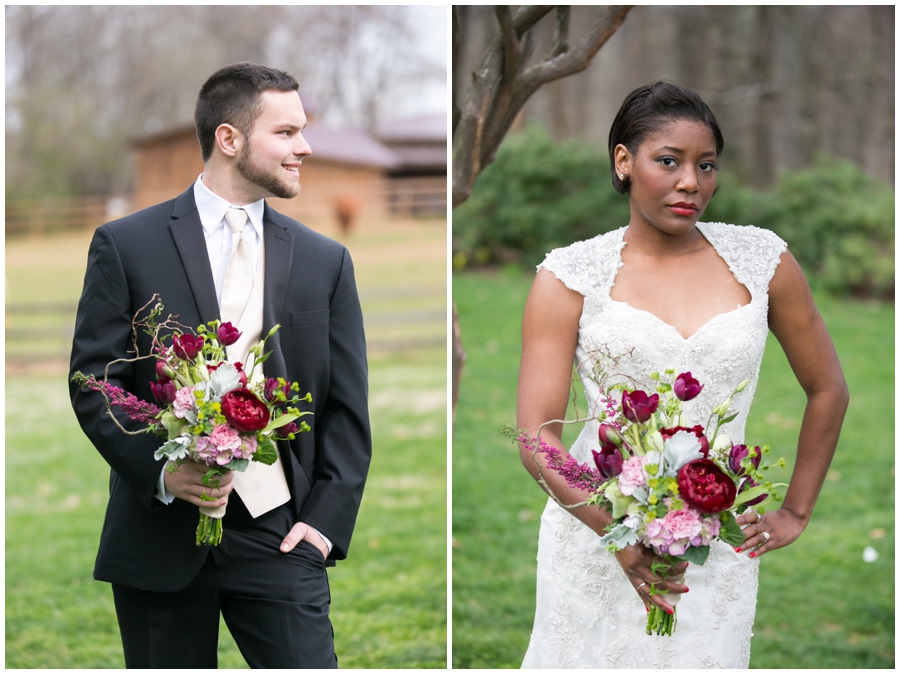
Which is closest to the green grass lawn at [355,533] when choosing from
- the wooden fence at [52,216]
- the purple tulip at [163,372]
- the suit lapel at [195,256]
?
the suit lapel at [195,256]

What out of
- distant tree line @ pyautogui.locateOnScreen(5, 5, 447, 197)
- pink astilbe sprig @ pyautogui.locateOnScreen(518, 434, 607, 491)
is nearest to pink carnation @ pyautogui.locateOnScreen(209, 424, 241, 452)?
pink astilbe sprig @ pyautogui.locateOnScreen(518, 434, 607, 491)

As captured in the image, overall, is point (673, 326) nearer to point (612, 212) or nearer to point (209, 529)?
point (209, 529)

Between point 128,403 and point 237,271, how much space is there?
49cm

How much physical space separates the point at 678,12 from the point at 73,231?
18.6 m

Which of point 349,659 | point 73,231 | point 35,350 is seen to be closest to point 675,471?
point 349,659

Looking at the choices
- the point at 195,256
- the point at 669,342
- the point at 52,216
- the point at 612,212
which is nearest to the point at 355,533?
the point at 195,256

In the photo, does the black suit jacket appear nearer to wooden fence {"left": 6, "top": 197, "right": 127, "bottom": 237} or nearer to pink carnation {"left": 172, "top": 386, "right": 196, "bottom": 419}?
pink carnation {"left": 172, "top": 386, "right": 196, "bottom": 419}

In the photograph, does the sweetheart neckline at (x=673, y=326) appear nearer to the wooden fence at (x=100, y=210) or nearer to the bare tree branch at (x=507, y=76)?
the bare tree branch at (x=507, y=76)

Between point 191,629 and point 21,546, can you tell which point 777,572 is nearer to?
point 191,629

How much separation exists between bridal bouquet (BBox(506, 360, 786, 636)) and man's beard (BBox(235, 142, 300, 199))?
103cm

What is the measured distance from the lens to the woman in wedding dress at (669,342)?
2463mm

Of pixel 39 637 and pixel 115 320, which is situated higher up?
pixel 115 320

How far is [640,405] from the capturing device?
2055mm

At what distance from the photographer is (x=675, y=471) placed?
2029mm
